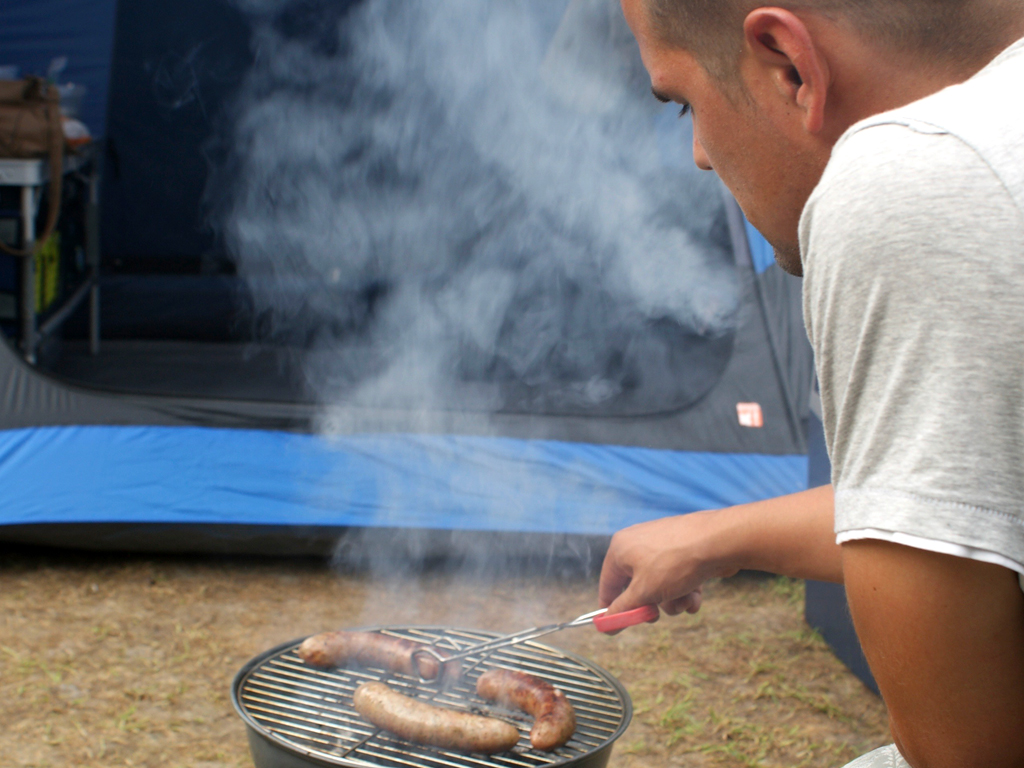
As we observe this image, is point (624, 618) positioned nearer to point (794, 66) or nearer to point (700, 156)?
point (700, 156)

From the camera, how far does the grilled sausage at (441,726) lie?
1382 mm

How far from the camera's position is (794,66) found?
2.30 ft

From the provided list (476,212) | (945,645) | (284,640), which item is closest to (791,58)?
(945,645)

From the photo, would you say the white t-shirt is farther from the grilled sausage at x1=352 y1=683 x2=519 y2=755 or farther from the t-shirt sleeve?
the grilled sausage at x1=352 y1=683 x2=519 y2=755

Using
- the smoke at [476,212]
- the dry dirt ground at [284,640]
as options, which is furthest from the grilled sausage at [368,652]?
the smoke at [476,212]

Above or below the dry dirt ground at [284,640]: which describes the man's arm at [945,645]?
above

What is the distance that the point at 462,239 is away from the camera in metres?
4.11

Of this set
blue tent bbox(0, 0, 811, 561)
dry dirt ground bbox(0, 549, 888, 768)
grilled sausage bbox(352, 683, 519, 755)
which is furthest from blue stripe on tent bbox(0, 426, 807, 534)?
grilled sausage bbox(352, 683, 519, 755)

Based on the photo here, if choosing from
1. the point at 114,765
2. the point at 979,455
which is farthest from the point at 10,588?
the point at 979,455

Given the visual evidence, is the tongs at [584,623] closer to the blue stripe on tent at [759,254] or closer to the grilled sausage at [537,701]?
the grilled sausage at [537,701]

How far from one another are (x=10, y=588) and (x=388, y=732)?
191cm

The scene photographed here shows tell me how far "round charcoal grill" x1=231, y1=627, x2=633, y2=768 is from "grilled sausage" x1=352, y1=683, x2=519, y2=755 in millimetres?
26

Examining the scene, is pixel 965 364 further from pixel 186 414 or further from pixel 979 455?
pixel 186 414

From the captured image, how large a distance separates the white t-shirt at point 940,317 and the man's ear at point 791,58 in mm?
99
